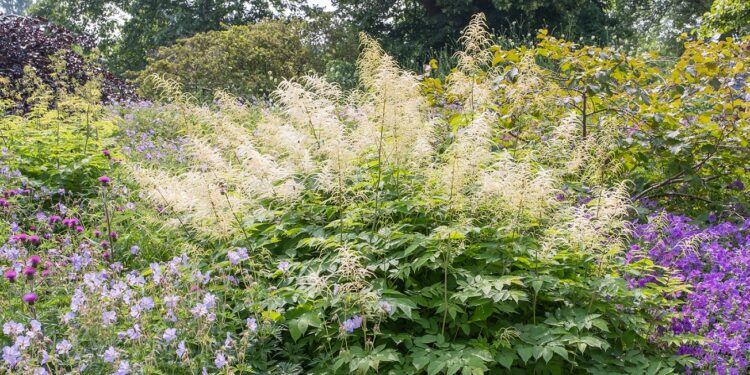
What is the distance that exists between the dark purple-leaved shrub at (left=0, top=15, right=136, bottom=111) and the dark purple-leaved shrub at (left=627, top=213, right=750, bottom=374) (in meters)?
8.47

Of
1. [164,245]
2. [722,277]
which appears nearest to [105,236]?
[164,245]

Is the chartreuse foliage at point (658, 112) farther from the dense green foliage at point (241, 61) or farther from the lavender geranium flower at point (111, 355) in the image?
the dense green foliage at point (241, 61)

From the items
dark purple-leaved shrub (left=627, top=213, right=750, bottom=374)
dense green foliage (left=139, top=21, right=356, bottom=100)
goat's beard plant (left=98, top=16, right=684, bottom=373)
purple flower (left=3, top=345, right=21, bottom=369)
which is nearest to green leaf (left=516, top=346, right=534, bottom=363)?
goat's beard plant (left=98, top=16, right=684, bottom=373)

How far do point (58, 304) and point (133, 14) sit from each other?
1157 inches

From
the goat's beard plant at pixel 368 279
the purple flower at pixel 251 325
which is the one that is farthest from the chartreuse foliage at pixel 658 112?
the purple flower at pixel 251 325

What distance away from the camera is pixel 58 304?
328cm

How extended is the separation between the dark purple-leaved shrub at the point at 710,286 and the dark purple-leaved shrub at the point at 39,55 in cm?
847

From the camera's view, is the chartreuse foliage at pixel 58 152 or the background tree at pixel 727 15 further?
the background tree at pixel 727 15

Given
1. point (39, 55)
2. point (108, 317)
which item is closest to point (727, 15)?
point (39, 55)

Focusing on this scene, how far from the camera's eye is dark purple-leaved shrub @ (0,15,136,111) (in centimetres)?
1012

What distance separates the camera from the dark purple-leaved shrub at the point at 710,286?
3.29m

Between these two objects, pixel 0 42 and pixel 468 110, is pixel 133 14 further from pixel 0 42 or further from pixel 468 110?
pixel 468 110

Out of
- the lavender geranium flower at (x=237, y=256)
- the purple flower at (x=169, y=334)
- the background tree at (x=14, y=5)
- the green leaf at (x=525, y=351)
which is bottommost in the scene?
the green leaf at (x=525, y=351)

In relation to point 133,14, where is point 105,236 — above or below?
below
